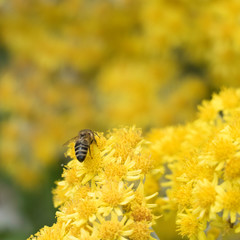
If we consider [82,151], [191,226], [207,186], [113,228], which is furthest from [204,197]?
[82,151]

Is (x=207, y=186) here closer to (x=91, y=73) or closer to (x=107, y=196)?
(x=107, y=196)

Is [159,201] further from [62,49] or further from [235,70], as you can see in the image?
[62,49]

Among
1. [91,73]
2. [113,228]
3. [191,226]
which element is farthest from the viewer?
[91,73]

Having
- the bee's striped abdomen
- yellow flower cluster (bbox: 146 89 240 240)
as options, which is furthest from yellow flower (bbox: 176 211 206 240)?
the bee's striped abdomen

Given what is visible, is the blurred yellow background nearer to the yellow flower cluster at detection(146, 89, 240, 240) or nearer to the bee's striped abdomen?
the yellow flower cluster at detection(146, 89, 240, 240)

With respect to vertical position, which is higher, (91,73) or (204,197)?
(91,73)

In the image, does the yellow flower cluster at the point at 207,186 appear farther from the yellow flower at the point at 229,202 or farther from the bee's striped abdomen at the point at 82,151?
the bee's striped abdomen at the point at 82,151

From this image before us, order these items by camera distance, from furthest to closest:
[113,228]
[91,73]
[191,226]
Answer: [91,73], [191,226], [113,228]
